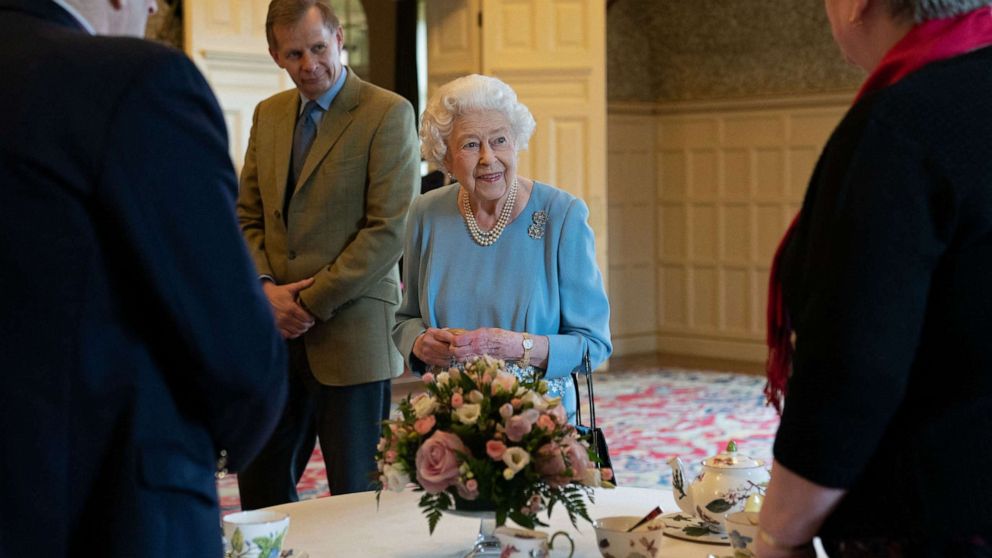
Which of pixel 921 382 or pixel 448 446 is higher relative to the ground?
pixel 921 382

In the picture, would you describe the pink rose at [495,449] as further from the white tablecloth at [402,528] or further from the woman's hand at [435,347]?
the woman's hand at [435,347]

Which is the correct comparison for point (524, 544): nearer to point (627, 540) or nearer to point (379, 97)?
point (627, 540)

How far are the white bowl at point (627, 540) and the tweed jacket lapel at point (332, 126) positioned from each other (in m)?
1.79

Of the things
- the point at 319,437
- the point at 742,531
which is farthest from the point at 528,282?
the point at 742,531

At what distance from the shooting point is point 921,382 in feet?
5.14

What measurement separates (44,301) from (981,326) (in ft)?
3.64

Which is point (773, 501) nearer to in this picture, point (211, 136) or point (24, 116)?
point (211, 136)

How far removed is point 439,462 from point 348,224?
166cm

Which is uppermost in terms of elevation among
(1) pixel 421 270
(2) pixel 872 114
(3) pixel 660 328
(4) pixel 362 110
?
(4) pixel 362 110

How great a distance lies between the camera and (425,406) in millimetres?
2328

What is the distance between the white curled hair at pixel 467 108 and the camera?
333 cm

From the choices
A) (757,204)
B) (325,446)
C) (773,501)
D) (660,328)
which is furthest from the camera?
(660,328)

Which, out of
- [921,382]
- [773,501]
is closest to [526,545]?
[773,501]

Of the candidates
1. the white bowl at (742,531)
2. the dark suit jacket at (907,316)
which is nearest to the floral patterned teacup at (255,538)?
the white bowl at (742,531)
